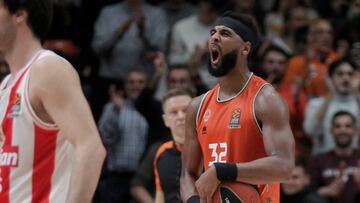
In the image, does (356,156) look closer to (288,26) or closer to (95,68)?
(288,26)

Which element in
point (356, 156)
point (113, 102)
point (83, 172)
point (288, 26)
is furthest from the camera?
point (288, 26)

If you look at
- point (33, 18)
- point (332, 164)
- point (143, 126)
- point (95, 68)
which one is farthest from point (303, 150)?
point (33, 18)

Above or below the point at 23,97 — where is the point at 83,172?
below

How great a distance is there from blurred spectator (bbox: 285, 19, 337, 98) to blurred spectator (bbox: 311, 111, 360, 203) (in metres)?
1.02

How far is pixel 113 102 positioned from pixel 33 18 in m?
6.46

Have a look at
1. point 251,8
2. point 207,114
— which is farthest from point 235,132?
point 251,8

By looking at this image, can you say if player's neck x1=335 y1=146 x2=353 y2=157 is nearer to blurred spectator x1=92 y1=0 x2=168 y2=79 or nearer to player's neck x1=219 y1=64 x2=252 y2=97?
blurred spectator x1=92 y1=0 x2=168 y2=79

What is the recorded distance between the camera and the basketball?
17.4 ft

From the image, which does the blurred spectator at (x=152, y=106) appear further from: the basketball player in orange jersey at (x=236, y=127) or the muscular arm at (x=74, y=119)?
the muscular arm at (x=74, y=119)

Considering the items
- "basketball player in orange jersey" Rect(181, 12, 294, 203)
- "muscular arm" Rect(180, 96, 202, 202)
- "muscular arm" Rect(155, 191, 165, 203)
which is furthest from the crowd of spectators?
"basketball player in orange jersey" Rect(181, 12, 294, 203)

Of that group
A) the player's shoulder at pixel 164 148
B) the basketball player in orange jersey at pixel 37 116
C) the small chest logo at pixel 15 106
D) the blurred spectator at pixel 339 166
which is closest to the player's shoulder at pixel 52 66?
the basketball player in orange jersey at pixel 37 116

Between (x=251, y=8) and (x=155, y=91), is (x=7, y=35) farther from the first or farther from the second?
(x=251, y=8)

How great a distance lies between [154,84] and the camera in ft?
34.1

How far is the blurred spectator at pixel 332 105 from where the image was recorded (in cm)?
995
